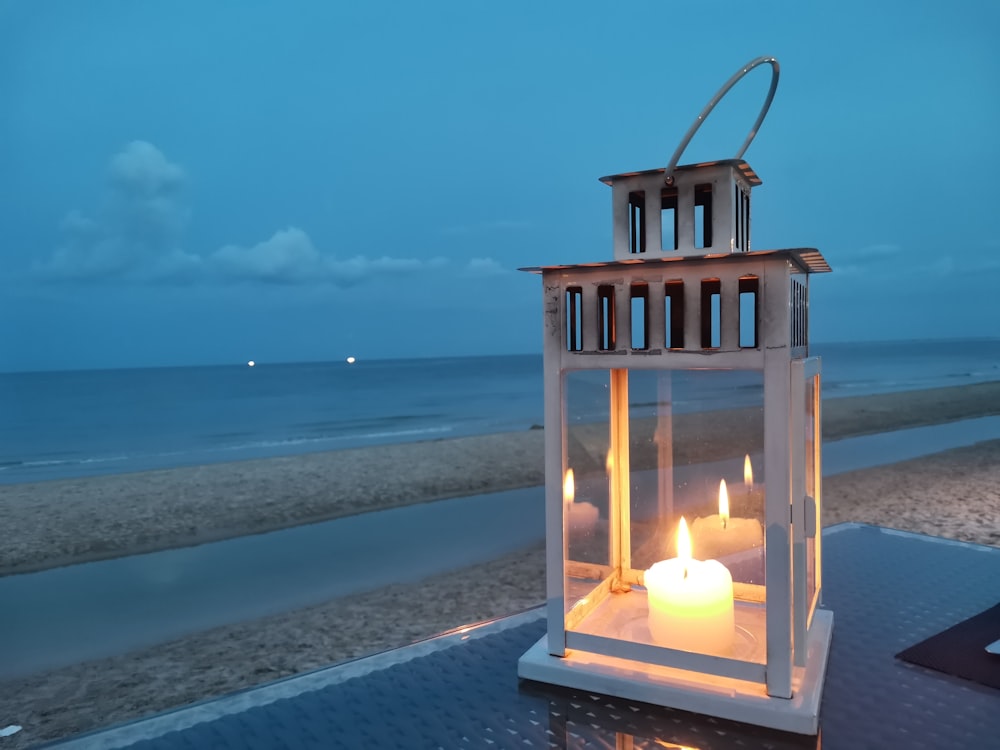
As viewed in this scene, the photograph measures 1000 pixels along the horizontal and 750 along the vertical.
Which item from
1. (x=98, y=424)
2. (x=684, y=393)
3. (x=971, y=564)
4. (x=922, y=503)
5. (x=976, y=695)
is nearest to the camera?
(x=976, y=695)

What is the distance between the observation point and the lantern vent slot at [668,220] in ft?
3.53

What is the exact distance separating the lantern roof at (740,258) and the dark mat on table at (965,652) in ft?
2.26

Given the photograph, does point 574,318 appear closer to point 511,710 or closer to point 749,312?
point 749,312

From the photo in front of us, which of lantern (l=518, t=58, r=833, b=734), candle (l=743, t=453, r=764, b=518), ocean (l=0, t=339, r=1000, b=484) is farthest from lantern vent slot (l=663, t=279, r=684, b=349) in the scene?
ocean (l=0, t=339, r=1000, b=484)

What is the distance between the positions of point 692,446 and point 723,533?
0.17m

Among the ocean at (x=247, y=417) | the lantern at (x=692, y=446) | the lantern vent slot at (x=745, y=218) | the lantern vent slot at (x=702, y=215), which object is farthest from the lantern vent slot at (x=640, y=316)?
the ocean at (x=247, y=417)

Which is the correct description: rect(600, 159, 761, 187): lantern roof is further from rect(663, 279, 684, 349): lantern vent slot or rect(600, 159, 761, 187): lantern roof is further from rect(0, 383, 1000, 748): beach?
rect(0, 383, 1000, 748): beach

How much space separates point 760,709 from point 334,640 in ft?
10.1

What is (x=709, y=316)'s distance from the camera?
997 mm

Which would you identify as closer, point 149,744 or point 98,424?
point 149,744

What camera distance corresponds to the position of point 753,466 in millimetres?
1096

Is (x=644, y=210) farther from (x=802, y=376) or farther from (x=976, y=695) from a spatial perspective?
(x=976, y=695)

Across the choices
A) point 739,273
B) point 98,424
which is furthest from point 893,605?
point 98,424

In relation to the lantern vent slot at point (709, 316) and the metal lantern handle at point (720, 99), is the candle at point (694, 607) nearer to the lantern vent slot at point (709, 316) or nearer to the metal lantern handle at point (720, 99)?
the lantern vent slot at point (709, 316)
